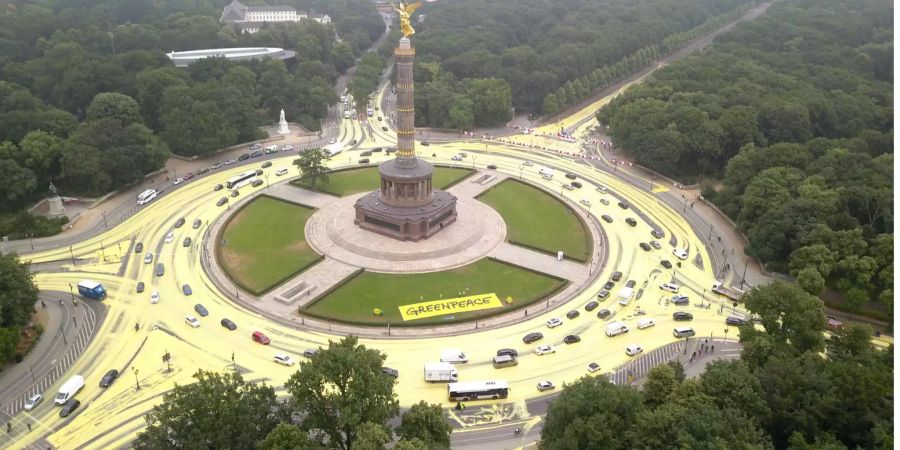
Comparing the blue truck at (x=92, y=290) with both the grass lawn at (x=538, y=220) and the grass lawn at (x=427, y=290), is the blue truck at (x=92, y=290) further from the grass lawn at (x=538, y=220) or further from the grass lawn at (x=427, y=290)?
the grass lawn at (x=538, y=220)

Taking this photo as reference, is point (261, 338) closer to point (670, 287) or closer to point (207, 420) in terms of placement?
point (207, 420)

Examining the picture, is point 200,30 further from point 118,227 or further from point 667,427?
point 667,427

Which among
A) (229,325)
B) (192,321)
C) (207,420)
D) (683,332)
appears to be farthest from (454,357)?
(192,321)

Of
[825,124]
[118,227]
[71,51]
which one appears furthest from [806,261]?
[71,51]

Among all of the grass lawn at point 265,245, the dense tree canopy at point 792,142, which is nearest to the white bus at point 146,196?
the grass lawn at point 265,245

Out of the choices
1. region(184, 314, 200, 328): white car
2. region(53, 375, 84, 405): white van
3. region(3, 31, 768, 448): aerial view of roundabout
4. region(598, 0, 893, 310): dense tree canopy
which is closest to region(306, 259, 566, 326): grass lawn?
region(3, 31, 768, 448): aerial view of roundabout

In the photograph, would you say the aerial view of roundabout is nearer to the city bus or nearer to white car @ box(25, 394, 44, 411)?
the city bus
